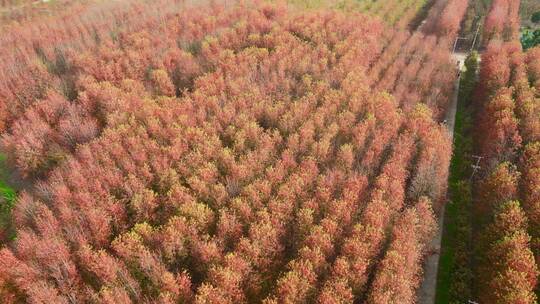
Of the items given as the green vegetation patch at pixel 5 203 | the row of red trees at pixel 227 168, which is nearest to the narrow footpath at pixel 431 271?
the row of red trees at pixel 227 168

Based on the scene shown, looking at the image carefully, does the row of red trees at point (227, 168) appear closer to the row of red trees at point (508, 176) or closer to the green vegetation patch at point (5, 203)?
the green vegetation patch at point (5, 203)

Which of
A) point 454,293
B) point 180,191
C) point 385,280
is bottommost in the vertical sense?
point 454,293

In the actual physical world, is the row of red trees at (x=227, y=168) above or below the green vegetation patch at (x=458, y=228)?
above

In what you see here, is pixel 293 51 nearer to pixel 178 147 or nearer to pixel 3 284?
pixel 178 147

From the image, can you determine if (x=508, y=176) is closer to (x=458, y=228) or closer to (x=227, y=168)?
(x=458, y=228)

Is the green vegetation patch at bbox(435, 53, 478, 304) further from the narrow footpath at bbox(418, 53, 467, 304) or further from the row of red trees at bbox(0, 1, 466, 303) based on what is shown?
the row of red trees at bbox(0, 1, 466, 303)

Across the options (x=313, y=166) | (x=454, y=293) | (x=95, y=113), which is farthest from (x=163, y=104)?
(x=454, y=293)
